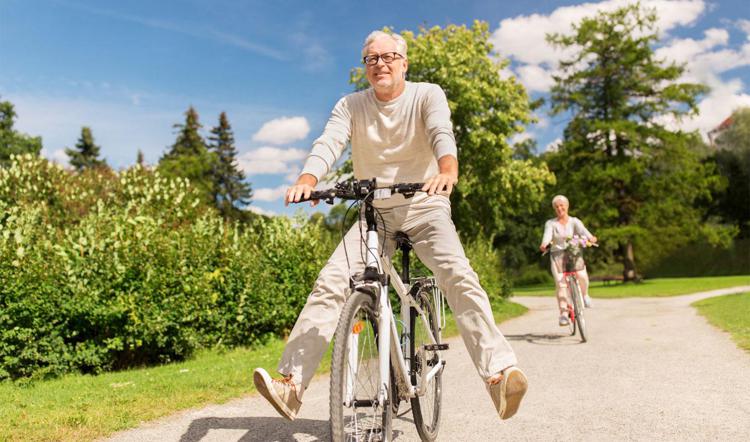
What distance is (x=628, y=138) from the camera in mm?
36344

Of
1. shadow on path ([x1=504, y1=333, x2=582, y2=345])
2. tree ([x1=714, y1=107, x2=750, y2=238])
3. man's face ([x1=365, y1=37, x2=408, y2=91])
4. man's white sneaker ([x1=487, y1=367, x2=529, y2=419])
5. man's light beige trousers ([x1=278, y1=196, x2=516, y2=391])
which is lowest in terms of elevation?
shadow on path ([x1=504, y1=333, x2=582, y2=345])

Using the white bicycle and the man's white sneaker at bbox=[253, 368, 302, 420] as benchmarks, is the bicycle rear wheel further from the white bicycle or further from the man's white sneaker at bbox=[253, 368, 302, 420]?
the man's white sneaker at bbox=[253, 368, 302, 420]

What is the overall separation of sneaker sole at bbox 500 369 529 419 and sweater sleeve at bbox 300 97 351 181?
1440mm

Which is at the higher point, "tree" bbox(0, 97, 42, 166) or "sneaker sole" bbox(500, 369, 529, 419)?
"tree" bbox(0, 97, 42, 166)

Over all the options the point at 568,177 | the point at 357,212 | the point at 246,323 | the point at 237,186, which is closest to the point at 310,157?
the point at 357,212

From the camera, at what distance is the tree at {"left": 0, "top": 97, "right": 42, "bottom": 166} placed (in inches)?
1966

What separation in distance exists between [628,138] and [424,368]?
1397 inches

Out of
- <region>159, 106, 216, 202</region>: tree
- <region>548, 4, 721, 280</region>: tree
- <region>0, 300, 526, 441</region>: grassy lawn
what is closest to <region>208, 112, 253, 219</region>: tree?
<region>159, 106, 216, 202</region>: tree

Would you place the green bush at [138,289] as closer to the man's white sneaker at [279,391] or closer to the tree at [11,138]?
the man's white sneaker at [279,391]

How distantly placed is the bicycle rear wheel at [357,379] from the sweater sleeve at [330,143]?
32.3 inches

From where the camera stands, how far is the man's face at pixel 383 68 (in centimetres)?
371

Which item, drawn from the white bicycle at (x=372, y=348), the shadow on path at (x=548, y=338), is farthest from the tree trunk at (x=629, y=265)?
the white bicycle at (x=372, y=348)

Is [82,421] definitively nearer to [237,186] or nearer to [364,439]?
[364,439]

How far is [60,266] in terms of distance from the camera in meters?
8.59
